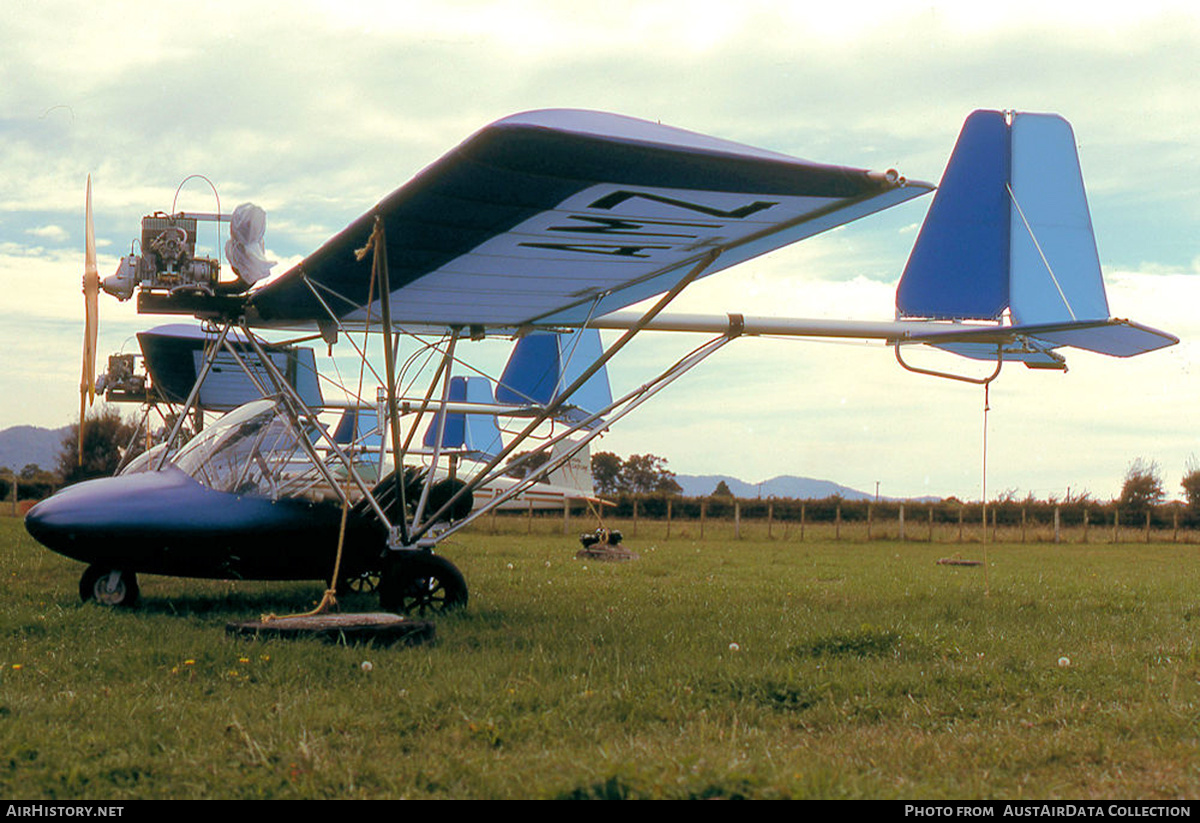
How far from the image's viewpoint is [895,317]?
10.5m

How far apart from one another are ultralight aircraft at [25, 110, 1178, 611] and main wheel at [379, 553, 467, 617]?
0.06 feet

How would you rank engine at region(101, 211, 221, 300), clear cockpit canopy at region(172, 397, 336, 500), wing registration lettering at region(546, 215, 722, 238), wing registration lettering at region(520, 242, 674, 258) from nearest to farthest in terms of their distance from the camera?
wing registration lettering at region(546, 215, 722, 238)
wing registration lettering at region(520, 242, 674, 258)
clear cockpit canopy at region(172, 397, 336, 500)
engine at region(101, 211, 221, 300)

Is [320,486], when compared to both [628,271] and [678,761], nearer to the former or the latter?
[628,271]

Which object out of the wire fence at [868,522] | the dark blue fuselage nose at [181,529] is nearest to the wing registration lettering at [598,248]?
the dark blue fuselage nose at [181,529]

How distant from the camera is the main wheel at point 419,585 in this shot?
8.09m

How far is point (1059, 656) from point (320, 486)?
5927mm

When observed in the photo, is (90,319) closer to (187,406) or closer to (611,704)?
(187,406)

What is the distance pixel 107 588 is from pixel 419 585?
8.47ft

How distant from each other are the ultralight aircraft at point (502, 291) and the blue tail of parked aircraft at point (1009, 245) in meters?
0.02

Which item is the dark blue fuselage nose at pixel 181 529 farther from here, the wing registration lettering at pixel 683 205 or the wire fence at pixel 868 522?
the wire fence at pixel 868 522

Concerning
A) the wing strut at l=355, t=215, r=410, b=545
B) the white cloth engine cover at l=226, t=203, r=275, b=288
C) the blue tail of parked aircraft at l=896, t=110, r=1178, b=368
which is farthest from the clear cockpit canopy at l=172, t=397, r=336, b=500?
the blue tail of parked aircraft at l=896, t=110, r=1178, b=368

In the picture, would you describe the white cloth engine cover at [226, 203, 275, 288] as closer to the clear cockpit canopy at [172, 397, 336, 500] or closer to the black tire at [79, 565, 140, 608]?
the clear cockpit canopy at [172, 397, 336, 500]

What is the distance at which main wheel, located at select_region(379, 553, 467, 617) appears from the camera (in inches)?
319

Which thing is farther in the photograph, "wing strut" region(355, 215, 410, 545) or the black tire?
the black tire
